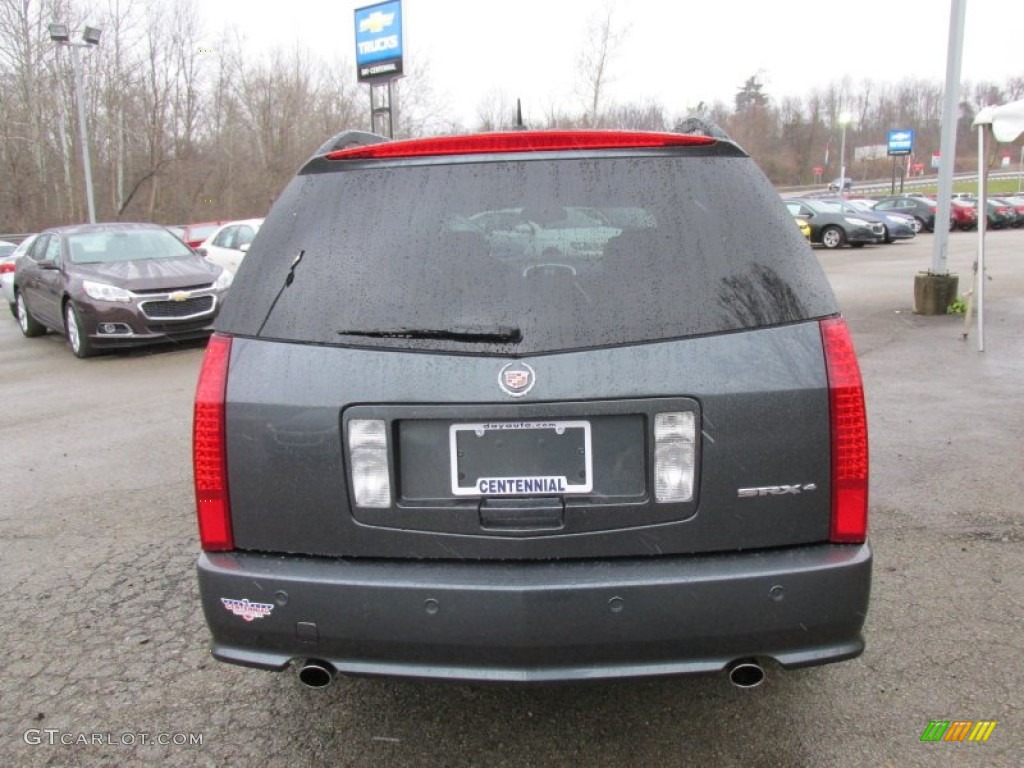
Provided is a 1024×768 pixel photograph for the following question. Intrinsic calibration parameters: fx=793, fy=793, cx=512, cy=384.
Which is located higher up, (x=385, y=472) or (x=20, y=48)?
(x=20, y=48)

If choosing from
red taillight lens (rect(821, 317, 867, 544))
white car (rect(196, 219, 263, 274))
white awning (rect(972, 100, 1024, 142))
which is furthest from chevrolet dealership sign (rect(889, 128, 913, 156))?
red taillight lens (rect(821, 317, 867, 544))

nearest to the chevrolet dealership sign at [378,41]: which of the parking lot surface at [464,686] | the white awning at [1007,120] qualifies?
the white awning at [1007,120]

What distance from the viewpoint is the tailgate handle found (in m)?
2.09

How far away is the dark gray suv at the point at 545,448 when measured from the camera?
2.05 metres

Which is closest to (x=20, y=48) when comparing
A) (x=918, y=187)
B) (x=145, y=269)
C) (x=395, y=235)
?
(x=145, y=269)

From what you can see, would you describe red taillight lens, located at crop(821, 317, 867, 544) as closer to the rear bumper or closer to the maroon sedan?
the rear bumper

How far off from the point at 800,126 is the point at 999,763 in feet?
325

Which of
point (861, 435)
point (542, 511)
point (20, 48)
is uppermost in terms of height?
point (20, 48)

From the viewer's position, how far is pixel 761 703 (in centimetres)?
271

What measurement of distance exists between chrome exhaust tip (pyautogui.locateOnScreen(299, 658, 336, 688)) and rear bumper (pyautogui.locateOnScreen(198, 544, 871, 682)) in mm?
36

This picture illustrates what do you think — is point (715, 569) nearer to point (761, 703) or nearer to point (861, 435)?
point (861, 435)

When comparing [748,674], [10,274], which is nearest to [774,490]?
[748,674]

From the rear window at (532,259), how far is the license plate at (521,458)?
210 mm

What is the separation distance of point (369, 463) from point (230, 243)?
14.2m
